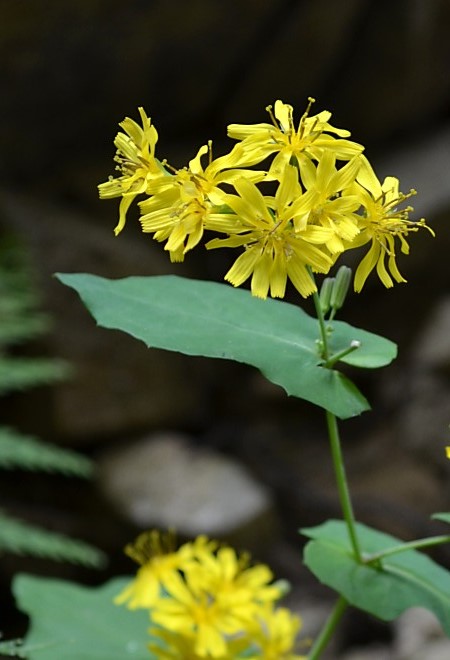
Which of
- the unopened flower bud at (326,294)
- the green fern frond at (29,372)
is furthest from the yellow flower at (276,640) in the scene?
the green fern frond at (29,372)

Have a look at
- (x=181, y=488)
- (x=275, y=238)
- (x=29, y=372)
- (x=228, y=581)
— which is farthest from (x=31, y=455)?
(x=275, y=238)

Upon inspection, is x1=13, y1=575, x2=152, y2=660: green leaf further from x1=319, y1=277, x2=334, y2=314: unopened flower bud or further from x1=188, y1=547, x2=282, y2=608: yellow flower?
x1=319, y1=277, x2=334, y2=314: unopened flower bud

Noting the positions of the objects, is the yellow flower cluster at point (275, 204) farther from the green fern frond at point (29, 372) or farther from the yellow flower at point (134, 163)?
the green fern frond at point (29, 372)

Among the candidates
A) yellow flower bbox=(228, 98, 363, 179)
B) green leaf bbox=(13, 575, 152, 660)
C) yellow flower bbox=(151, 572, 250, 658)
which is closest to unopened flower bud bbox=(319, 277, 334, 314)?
yellow flower bbox=(228, 98, 363, 179)

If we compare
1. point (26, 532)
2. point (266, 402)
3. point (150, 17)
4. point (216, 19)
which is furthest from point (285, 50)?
point (26, 532)

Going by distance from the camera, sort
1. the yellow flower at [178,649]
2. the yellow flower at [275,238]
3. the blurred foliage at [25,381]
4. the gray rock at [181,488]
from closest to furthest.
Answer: the yellow flower at [275,238], the yellow flower at [178,649], the blurred foliage at [25,381], the gray rock at [181,488]

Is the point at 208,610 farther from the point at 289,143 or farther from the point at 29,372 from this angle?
the point at 29,372

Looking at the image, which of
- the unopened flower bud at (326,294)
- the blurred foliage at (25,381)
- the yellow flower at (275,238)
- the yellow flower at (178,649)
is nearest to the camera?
the yellow flower at (275,238)
